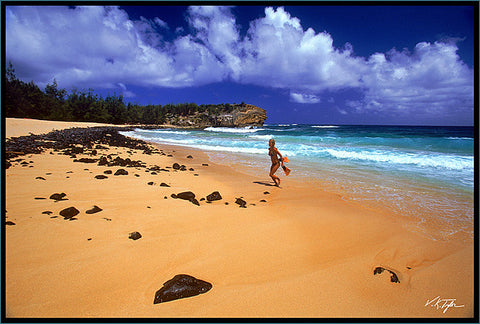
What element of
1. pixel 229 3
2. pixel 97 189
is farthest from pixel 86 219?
pixel 229 3

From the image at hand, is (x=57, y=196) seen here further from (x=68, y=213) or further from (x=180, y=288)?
(x=180, y=288)

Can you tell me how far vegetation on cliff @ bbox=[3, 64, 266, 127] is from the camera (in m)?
48.6

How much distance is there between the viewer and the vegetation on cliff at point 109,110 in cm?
4862

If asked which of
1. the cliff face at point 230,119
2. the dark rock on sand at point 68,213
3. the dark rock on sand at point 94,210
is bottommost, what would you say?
the dark rock on sand at point 94,210

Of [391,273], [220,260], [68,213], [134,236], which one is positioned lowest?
[391,273]

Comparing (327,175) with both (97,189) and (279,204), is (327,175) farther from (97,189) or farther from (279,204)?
(97,189)

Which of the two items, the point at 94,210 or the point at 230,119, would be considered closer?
the point at 94,210

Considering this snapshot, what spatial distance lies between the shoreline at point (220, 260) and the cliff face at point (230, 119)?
89.5 metres

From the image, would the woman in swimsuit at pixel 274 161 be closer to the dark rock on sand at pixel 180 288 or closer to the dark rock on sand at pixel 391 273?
the dark rock on sand at pixel 391 273

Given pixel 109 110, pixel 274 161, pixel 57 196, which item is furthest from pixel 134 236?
pixel 109 110

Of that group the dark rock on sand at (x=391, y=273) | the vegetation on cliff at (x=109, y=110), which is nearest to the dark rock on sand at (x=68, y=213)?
the dark rock on sand at (x=391, y=273)

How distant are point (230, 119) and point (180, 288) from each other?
9392 cm

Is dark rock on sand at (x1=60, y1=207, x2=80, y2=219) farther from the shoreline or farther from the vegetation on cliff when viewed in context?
the vegetation on cliff

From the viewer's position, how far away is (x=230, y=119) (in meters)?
93.6
